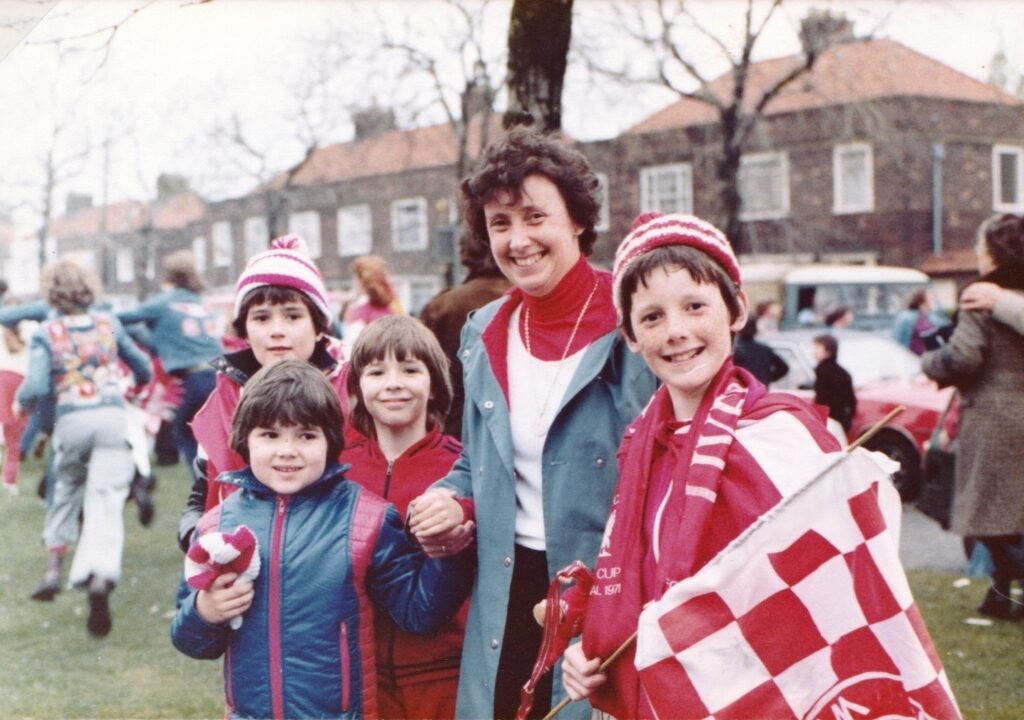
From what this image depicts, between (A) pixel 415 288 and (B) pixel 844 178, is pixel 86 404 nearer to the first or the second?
(B) pixel 844 178

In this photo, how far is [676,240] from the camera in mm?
2098

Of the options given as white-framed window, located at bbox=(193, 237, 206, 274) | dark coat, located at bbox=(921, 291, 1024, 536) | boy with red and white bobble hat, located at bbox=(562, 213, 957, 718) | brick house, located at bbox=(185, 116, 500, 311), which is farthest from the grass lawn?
white-framed window, located at bbox=(193, 237, 206, 274)

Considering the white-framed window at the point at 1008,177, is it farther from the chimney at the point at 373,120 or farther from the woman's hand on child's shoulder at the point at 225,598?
the woman's hand on child's shoulder at the point at 225,598

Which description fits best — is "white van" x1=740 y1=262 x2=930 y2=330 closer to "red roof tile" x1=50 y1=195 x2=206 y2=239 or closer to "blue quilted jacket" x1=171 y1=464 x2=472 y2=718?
"red roof tile" x1=50 y1=195 x2=206 y2=239

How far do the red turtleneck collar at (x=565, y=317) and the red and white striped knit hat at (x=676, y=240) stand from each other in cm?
35

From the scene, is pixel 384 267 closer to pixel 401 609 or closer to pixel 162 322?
pixel 162 322

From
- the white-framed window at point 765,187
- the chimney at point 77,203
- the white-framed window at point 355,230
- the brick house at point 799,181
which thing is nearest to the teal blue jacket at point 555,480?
the chimney at point 77,203

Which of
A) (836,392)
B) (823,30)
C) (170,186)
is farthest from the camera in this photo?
(170,186)

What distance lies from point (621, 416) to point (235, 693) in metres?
1.09

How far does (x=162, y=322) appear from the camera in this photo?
742 centimetres

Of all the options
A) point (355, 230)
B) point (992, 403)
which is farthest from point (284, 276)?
point (355, 230)

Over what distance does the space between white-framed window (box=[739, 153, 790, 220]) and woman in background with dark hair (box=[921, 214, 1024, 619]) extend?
20.8 m

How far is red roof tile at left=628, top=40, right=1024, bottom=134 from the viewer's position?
13234 mm

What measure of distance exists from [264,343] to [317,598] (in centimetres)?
75
